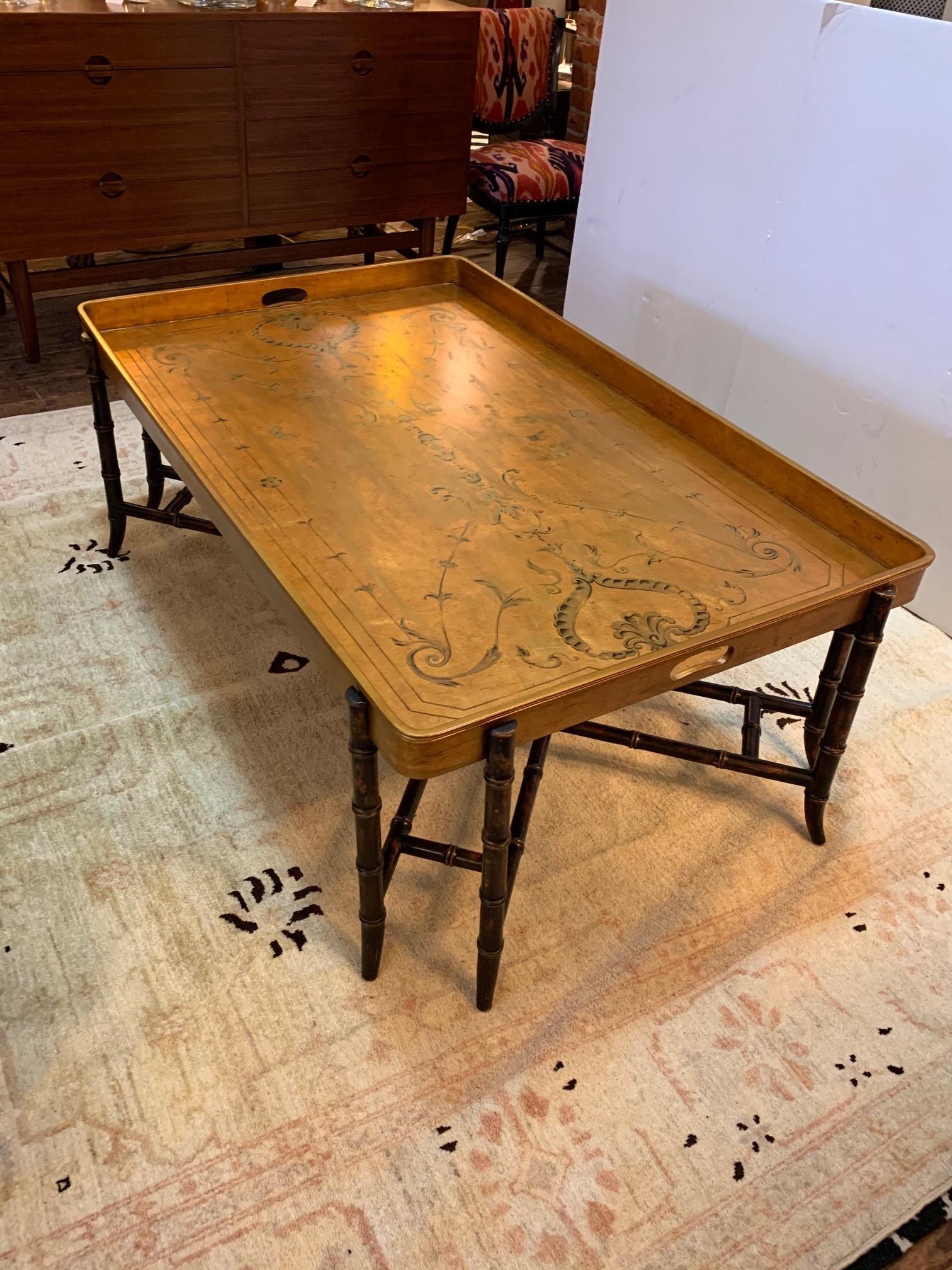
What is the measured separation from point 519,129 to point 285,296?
1.98 m

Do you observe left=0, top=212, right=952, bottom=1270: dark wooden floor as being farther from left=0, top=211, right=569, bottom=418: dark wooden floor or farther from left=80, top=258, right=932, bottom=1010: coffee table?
left=80, top=258, right=932, bottom=1010: coffee table

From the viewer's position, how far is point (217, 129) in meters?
2.85

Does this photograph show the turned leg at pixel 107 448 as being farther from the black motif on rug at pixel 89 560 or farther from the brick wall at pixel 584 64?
the brick wall at pixel 584 64

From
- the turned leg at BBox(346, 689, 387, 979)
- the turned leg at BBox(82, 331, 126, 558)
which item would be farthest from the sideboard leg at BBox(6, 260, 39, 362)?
the turned leg at BBox(346, 689, 387, 979)

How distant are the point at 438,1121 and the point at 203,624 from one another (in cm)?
110

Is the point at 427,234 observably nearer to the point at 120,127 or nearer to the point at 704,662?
the point at 120,127

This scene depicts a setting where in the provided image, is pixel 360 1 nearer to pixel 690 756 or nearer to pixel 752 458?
pixel 752 458

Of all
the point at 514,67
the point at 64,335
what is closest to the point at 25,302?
the point at 64,335

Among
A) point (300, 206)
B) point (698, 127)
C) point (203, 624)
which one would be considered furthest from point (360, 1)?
point (203, 624)

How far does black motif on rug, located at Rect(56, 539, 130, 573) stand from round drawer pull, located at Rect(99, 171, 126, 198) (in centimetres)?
109

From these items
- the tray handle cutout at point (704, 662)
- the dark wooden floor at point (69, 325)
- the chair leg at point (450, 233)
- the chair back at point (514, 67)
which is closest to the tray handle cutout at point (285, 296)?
the dark wooden floor at point (69, 325)

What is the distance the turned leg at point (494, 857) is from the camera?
118 cm

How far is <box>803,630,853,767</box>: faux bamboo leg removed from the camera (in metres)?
1.63

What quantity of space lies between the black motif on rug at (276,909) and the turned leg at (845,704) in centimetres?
80
